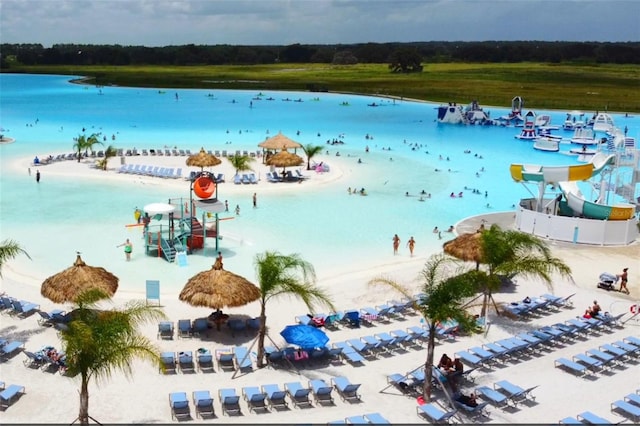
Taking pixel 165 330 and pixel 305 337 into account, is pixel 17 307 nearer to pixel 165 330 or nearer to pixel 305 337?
pixel 165 330

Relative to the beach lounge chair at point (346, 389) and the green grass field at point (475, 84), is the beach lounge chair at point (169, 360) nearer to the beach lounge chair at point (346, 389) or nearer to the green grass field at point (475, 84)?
the beach lounge chair at point (346, 389)

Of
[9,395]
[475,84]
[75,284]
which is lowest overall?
[9,395]

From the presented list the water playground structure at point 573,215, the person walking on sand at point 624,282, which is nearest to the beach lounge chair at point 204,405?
the person walking on sand at point 624,282

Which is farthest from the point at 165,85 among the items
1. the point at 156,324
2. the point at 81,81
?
the point at 156,324

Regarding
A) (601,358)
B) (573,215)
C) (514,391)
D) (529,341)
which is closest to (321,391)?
(514,391)

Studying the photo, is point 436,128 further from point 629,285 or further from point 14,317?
point 14,317

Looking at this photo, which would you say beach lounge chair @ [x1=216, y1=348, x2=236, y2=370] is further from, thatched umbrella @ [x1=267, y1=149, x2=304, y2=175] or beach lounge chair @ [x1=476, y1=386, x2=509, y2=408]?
thatched umbrella @ [x1=267, y1=149, x2=304, y2=175]

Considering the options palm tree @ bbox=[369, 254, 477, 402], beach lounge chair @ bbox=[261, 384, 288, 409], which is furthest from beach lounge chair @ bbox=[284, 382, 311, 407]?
palm tree @ bbox=[369, 254, 477, 402]
